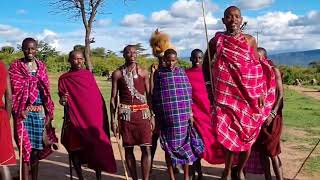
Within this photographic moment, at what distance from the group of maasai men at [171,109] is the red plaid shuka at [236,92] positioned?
0.4 inches

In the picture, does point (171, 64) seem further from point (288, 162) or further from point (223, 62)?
point (288, 162)

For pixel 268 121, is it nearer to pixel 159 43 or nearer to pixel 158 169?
pixel 159 43

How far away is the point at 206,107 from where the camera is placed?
21.8 ft

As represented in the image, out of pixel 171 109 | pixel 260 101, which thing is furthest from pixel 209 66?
pixel 171 109

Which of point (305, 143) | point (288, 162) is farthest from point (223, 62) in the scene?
point (305, 143)

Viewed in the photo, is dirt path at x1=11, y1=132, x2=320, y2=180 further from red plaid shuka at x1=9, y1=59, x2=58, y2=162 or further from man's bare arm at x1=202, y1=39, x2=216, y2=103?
man's bare arm at x1=202, y1=39, x2=216, y2=103

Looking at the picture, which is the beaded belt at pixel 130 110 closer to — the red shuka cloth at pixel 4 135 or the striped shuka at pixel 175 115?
the striped shuka at pixel 175 115

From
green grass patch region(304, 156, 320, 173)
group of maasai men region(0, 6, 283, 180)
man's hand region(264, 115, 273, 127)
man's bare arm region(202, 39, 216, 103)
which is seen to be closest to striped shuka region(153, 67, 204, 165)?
group of maasai men region(0, 6, 283, 180)

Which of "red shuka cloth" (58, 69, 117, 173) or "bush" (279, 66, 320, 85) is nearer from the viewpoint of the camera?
"red shuka cloth" (58, 69, 117, 173)

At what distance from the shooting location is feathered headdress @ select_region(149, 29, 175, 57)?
22.6ft

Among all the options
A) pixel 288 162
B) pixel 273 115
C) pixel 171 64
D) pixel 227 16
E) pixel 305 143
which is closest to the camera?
pixel 227 16

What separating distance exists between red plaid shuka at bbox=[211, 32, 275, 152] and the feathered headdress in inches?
61.0

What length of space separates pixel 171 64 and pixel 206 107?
865 mm

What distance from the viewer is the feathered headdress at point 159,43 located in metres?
6.88
